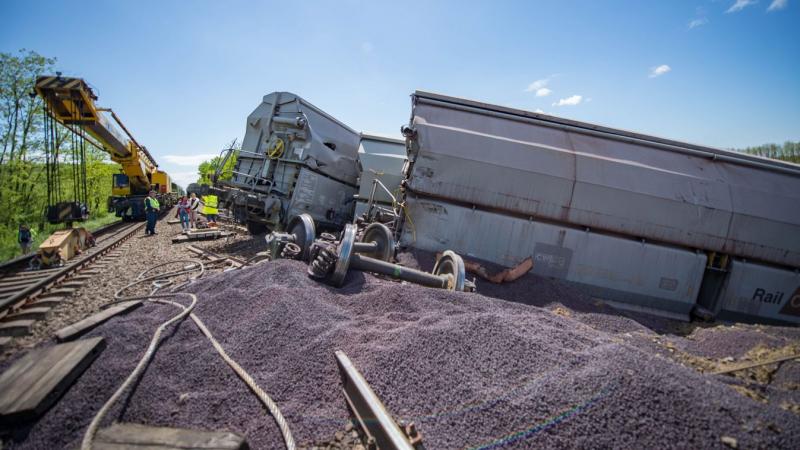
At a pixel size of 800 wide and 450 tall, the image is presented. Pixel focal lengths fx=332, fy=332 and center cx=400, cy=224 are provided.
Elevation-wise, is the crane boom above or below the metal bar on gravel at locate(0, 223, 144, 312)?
above

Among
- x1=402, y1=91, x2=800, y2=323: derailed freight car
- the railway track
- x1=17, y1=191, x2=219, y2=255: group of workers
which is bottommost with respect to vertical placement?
the railway track

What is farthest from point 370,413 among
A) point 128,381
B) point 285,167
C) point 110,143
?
point 110,143

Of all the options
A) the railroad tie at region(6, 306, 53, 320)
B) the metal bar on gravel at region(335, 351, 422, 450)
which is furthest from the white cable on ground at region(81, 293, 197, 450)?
the railroad tie at region(6, 306, 53, 320)

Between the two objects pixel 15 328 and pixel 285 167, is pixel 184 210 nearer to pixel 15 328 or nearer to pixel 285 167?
pixel 285 167

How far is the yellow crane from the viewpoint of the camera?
9.12 metres

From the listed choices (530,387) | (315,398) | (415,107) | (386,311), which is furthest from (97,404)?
(415,107)

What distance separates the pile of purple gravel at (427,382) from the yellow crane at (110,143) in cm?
955

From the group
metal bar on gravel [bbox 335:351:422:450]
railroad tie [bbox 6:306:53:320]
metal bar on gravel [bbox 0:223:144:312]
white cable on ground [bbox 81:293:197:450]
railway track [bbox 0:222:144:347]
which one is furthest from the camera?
metal bar on gravel [bbox 0:223:144:312]

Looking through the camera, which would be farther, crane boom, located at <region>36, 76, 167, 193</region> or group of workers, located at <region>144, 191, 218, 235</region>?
group of workers, located at <region>144, 191, 218, 235</region>

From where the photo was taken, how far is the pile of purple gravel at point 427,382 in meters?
1.88

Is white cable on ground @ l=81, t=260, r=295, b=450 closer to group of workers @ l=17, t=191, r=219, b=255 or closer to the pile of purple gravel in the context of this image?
the pile of purple gravel

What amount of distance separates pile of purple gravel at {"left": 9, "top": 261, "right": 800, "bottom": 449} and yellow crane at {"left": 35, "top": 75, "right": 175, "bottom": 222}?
9548mm

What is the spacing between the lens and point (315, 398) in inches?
93.4

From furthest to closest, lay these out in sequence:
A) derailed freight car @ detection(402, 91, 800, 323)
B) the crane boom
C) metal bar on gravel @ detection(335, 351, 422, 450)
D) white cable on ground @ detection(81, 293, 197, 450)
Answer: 1. the crane boom
2. derailed freight car @ detection(402, 91, 800, 323)
3. white cable on ground @ detection(81, 293, 197, 450)
4. metal bar on gravel @ detection(335, 351, 422, 450)
